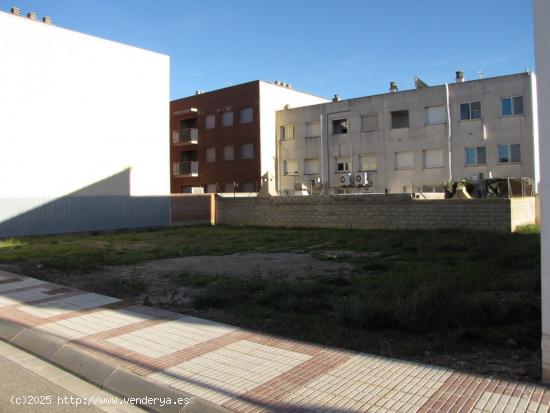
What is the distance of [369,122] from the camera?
37656mm

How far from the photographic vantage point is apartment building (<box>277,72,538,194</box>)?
31.2m

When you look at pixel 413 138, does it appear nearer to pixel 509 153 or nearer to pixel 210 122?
pixel 509 153

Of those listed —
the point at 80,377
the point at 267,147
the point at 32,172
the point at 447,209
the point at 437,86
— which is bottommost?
the point at 80,377

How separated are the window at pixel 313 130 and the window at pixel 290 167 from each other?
2.64m

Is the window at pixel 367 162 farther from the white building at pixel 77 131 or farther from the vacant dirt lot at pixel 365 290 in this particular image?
the vacant dirt lot at pixel 365 290

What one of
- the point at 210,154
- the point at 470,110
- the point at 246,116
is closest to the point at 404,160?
the point at 470,110

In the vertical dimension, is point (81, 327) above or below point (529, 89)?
below

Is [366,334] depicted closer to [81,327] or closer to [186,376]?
[186,376]

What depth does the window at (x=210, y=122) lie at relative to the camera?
4432 centimetres

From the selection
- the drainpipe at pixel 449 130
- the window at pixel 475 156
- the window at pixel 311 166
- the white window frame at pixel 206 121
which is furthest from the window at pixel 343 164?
the white window frame at pixel 206 121

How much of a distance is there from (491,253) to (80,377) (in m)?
10.3

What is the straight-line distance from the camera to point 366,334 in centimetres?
610

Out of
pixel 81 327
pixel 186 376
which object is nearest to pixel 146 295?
pixel 81 327

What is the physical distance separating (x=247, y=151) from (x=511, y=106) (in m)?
20.2
